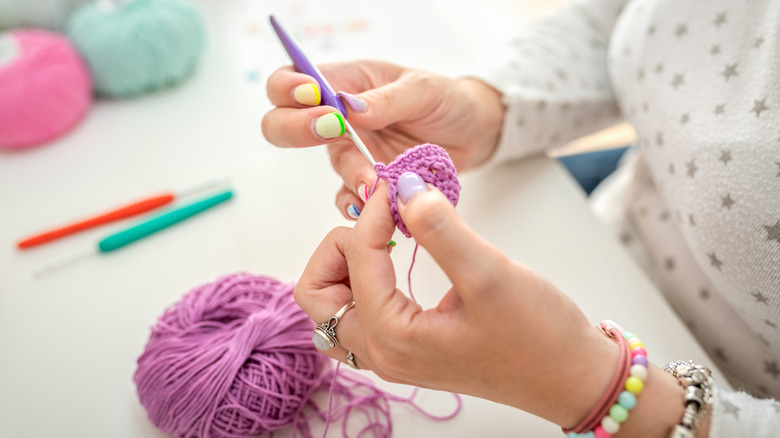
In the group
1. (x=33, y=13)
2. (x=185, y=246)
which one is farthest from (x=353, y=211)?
(x=33, y=13)

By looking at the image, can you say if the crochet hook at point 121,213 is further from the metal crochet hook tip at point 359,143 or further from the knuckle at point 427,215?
the knuckle at point 427,215

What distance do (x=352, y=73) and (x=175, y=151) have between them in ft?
1.05

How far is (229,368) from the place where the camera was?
495 millimetres

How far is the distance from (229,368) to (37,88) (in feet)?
1.76

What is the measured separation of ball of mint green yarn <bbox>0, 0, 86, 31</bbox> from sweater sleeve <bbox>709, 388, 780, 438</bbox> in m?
1.02

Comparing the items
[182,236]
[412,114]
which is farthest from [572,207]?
[182,236]

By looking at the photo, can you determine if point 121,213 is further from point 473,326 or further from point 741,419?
point 741,419

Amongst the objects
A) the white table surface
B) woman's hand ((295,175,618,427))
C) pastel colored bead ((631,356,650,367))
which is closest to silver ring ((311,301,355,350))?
woman's hand ((295,175,618,427))

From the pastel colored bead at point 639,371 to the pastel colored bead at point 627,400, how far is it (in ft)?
0.05

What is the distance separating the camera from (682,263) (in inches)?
24.3

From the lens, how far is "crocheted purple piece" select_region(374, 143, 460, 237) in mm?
420

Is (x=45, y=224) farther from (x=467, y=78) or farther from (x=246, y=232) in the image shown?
(x=467, y=78)

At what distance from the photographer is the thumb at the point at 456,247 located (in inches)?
13.9

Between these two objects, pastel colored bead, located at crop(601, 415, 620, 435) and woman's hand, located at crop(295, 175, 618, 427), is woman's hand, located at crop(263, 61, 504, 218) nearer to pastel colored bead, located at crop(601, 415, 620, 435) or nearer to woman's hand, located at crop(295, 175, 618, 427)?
woman's hand, located at crop(295, 175, 618, 427)
